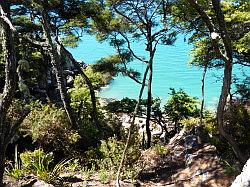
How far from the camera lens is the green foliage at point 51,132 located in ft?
28.7

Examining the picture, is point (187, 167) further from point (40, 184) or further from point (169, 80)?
point (169, 80)

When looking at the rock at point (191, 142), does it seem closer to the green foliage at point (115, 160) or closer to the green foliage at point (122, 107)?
the green foliage at point (115, 160)

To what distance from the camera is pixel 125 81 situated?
30.0 m

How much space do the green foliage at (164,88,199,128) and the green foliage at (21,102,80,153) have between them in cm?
421

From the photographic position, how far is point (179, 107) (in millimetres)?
12539

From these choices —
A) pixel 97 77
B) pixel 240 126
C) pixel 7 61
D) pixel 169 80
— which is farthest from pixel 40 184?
pixel 169 80

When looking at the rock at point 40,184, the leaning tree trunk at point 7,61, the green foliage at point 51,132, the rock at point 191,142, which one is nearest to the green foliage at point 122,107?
the green foliage at point 51,132

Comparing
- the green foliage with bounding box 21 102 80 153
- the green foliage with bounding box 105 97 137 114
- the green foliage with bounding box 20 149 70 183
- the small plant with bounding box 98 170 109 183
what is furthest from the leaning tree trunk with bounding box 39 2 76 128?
the green foliage with bounding box 105 97 137 114

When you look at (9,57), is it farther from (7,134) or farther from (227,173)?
(227,173)

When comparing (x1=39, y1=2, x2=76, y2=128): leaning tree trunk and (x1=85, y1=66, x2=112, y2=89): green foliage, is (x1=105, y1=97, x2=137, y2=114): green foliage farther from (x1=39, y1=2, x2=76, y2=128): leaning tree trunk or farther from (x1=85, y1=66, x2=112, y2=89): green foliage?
(x1=39, y1=2, x2=76, y2=128): leaning tree trunk

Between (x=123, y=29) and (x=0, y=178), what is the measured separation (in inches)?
309

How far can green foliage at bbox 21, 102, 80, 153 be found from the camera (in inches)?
344

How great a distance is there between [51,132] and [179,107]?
505cm

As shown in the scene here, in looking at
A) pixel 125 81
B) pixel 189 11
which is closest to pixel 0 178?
pixel 189 11
